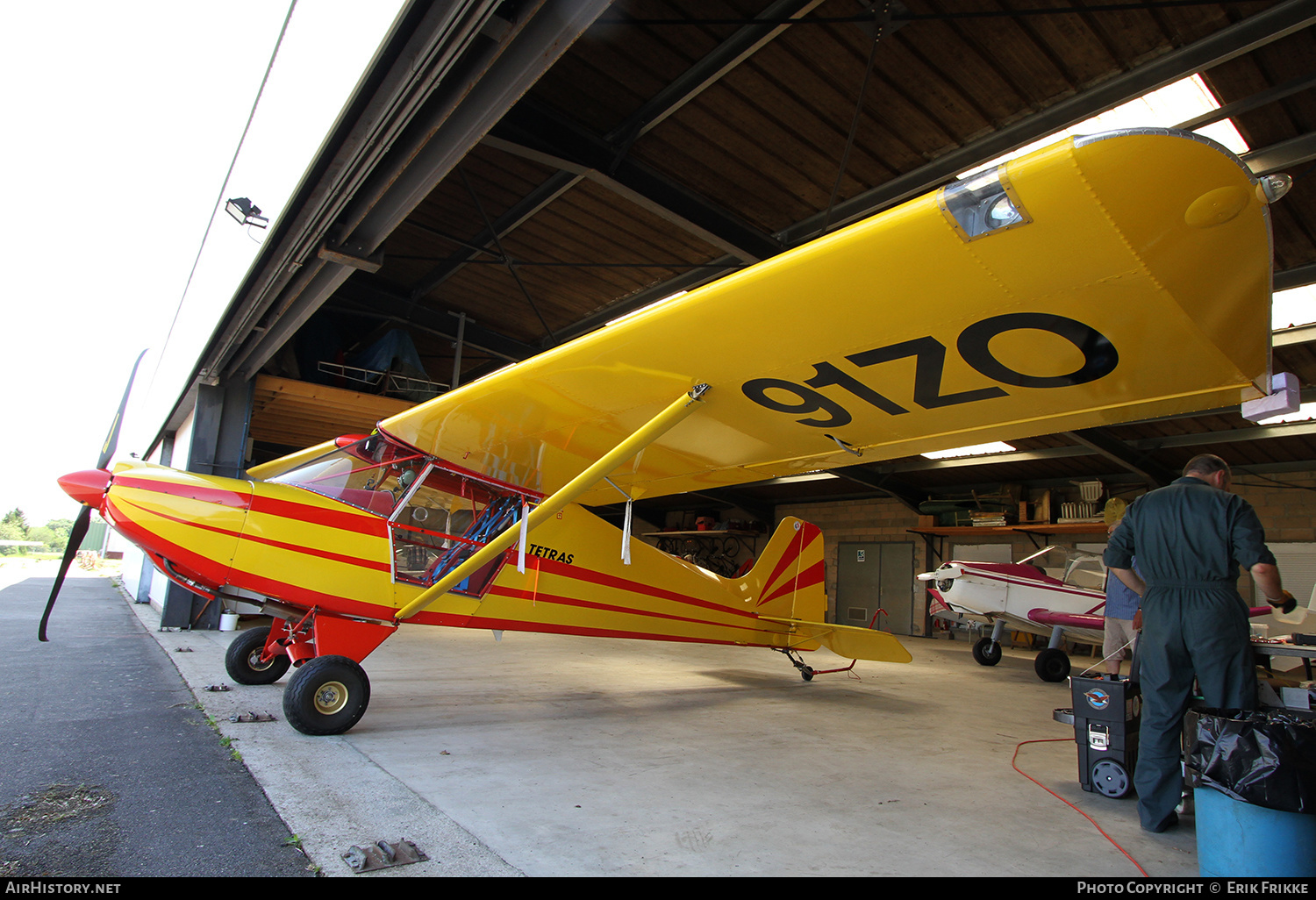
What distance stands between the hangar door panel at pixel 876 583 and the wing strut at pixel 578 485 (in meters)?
14.0

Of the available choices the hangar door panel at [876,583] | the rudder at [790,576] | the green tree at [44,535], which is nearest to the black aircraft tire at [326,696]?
the rudder at [790,576]

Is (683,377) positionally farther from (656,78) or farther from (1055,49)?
(1055,49)

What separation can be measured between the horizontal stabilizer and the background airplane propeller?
18.4 ft

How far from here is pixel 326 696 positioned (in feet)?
11.5

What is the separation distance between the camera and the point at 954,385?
114 inches

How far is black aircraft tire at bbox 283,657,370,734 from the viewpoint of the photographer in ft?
11.1

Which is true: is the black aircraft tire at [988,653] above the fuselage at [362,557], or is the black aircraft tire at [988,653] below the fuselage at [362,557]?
below

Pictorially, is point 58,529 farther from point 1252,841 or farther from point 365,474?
point 1252,841

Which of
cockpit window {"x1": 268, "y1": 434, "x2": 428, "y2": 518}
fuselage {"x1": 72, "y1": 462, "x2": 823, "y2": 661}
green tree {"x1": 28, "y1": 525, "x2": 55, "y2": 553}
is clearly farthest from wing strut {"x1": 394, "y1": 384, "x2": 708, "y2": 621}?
green tree {"x1": 28, "y1": 525, "x2": 55, "y2": 553}


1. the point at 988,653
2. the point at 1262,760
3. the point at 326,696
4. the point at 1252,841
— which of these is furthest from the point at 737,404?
the point at 988,653

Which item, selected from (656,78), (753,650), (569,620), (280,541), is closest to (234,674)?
(280,541)

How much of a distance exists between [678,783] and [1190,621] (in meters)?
2.37

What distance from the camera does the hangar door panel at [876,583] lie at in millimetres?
16094

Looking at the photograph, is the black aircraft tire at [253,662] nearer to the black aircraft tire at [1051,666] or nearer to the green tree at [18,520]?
the black aircraft tire at [1051,666]
